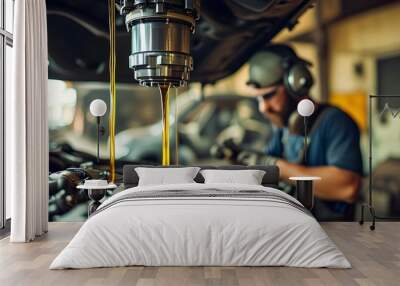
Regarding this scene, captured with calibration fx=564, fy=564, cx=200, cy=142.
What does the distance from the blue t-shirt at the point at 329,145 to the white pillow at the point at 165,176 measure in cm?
120

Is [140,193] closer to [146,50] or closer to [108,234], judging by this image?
[108,234]

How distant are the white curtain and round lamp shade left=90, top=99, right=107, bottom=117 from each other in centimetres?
71

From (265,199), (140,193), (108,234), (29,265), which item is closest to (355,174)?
(265,199)

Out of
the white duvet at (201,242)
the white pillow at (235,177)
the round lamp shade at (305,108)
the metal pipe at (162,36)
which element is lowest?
the white duvet at (201,242)

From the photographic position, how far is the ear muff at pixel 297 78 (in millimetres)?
7309

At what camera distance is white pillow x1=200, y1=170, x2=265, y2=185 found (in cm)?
655

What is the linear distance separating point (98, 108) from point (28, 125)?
46.6 inches

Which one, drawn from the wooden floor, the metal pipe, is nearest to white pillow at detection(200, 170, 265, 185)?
the wooden floor

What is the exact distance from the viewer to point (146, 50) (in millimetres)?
3723

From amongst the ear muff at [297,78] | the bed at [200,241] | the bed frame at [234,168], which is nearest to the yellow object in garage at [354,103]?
the ear muff at [297,78]

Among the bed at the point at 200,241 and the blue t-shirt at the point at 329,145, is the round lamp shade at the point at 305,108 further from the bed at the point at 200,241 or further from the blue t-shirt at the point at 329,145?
the bed at the point at 200,241

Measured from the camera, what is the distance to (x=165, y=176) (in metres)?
6.63

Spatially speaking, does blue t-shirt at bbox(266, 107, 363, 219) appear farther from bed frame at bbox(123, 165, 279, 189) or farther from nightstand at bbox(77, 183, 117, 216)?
nightstand at bbox(77, 183, 117, 216)

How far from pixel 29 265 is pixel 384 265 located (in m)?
2.95
